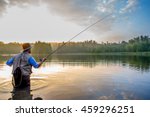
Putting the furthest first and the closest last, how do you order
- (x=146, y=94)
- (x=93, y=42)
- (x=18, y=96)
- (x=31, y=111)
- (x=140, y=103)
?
1. (x=93, y=42)
2. (x=146, y=94)
3. (x=18, y=96)
4. (x=140, y=103)
5. (x=31, y=111)

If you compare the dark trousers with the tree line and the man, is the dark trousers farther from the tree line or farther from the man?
the tree line

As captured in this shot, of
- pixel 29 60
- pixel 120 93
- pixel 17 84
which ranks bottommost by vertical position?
pixel 120 93

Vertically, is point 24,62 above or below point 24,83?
above

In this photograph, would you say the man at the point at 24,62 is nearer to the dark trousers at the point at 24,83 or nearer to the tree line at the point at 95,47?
the dark trousers at the point at 24,83

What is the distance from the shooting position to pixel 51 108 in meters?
5.41

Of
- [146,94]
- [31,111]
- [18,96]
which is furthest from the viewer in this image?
[146,94]

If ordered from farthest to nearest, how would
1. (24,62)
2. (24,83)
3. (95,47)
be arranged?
(95,47)
(24,83)
(24,62)

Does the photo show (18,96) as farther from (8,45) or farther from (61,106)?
(8,45)

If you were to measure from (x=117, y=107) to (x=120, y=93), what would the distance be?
275cm

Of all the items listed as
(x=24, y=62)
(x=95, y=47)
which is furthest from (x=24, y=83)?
(x=95, y=47)

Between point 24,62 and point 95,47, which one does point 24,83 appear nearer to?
point 24,62

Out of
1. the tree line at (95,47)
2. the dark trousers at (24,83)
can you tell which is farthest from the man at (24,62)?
the tree line at (95,47)

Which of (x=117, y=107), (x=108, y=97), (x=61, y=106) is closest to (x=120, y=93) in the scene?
(x=108, y=97)

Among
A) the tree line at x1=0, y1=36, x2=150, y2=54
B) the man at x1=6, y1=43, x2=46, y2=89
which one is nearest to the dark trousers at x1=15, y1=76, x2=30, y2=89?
the man at x1=6, y1=43, x2=46, y2=89
